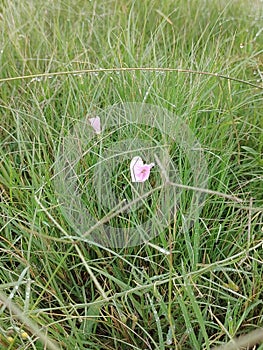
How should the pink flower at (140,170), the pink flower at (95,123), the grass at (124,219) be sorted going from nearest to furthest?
1. the grass at (124,219)
2. the pink flower at (140,170)
3. the pink flower at (95,123)

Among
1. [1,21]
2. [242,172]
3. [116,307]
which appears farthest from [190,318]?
[1,21]

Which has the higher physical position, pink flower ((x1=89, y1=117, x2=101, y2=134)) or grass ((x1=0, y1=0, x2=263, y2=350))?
pink flower ((x1=89, y1=117, x2=101, y2=134))

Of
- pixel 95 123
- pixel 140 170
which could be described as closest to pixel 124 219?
pixel 140 170

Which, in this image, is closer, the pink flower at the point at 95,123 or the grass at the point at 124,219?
the grass at the point at 124,219

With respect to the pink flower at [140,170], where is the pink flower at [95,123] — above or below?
above

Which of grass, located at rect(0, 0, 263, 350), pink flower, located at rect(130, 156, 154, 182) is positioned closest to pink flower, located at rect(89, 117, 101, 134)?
grass, located at rect(0, 0, 263, 350)

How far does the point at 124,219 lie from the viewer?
3.36ft

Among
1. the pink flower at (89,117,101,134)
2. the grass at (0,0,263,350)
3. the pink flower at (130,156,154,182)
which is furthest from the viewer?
the pink flower at (89,117,101,134)

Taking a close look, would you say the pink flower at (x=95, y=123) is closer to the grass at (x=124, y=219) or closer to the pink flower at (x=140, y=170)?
the grass at (x=124, y=219)

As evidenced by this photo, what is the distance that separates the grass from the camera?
0.88 metres

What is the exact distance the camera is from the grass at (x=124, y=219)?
88 centimetres

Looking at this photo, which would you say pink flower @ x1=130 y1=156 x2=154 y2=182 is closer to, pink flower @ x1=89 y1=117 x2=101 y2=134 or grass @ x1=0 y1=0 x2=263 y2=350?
grass @ x1=0 y1=0 x2=263 y2=350

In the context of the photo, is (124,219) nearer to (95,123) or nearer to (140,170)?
(140,170)

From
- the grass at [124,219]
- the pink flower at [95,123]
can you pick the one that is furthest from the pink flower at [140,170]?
the pink flower at [95,123]
